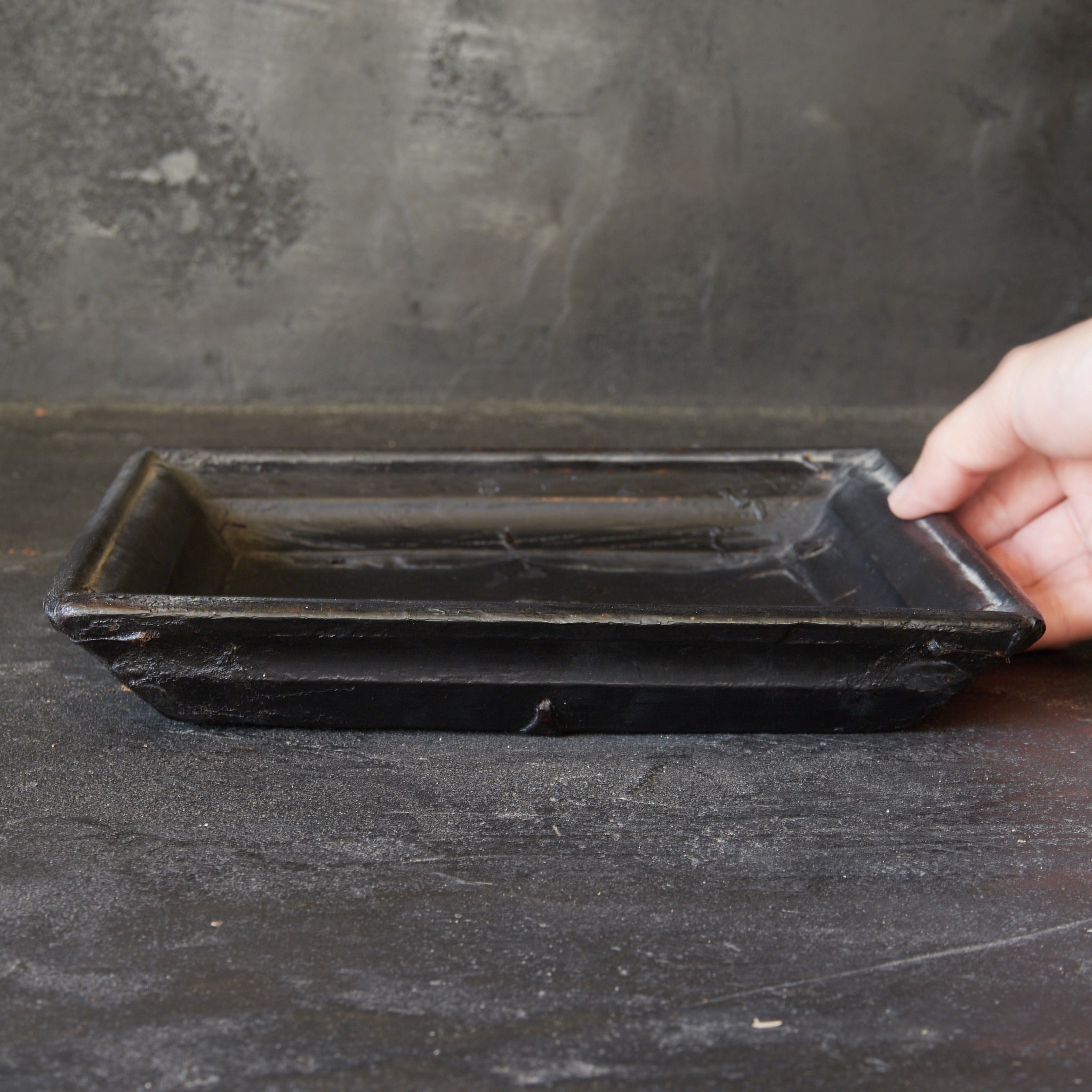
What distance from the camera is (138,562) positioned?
4.02ft

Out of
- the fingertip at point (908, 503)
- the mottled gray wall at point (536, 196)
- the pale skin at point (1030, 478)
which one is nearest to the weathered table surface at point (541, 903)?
the pale skin at point (1030, 478)

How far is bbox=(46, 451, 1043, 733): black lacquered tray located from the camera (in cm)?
108

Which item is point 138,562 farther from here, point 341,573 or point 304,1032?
point 304,1032

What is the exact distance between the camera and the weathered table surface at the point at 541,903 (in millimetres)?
813

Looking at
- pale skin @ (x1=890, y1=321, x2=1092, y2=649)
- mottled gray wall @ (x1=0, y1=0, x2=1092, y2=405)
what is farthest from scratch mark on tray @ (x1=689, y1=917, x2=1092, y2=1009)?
mottled gray wall @ (x1=0, y1=0, x2=1092, y2=405)

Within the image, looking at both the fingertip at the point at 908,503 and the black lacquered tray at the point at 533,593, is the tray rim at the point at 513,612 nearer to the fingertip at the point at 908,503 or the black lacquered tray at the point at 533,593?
the black lacquered tray at the point at 533,593

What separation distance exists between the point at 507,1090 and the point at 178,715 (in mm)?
601

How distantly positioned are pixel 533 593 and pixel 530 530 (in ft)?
0.47

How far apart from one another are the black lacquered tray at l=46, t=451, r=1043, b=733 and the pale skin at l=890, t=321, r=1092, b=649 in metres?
0.08

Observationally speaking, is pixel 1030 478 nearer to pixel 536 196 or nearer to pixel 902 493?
pixel 902 493

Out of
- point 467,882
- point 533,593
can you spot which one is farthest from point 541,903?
point 533,593

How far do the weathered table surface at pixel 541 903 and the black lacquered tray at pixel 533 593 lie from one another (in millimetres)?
72

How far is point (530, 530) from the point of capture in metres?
1.55

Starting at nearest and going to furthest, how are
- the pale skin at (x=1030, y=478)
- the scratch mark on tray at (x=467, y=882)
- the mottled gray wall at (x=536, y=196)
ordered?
the scratch mark on tray at (x=467, y=882), the pale skin at (x=1030, y=478), the mottled gray wall at (x=536, y=196)
